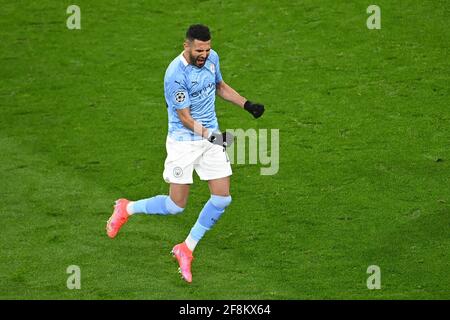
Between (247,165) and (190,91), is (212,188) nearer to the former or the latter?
(190,91)

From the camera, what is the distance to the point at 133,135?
609 inches

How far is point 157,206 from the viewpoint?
11984mm

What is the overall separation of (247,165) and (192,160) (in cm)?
306

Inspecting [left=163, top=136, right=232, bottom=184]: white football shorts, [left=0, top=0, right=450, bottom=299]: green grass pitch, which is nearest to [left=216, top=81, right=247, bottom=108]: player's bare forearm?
[left=163, top=136, right=232, bottom=184]: white football shorts

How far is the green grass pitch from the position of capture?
11.7m

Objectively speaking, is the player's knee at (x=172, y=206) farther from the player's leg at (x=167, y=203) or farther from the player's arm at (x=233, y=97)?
the player's arm at (x=233, y=97)

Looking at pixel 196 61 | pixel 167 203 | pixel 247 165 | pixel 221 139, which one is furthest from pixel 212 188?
pixel 247 165

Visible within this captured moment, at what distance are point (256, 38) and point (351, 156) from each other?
404cm

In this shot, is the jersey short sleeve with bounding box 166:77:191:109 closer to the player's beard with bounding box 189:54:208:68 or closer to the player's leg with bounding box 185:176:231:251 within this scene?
the player's beard with bounding box 189:54:208:68

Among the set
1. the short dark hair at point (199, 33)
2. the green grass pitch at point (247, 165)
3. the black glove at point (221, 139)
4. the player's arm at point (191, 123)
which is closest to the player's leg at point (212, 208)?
the green grass pitch at point (247, 165)

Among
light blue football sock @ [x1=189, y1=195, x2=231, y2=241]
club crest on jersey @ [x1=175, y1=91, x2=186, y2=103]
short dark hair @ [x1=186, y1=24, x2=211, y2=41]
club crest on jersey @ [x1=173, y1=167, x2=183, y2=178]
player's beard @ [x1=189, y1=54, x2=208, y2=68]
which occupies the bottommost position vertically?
light blue football sock @ [x1=189, y1=195, x2=231, y2=241]

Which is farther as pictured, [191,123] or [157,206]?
[157,206]

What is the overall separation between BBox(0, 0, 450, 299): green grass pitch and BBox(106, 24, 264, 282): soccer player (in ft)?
1.97

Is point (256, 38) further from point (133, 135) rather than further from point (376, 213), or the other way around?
point (376, 213)
